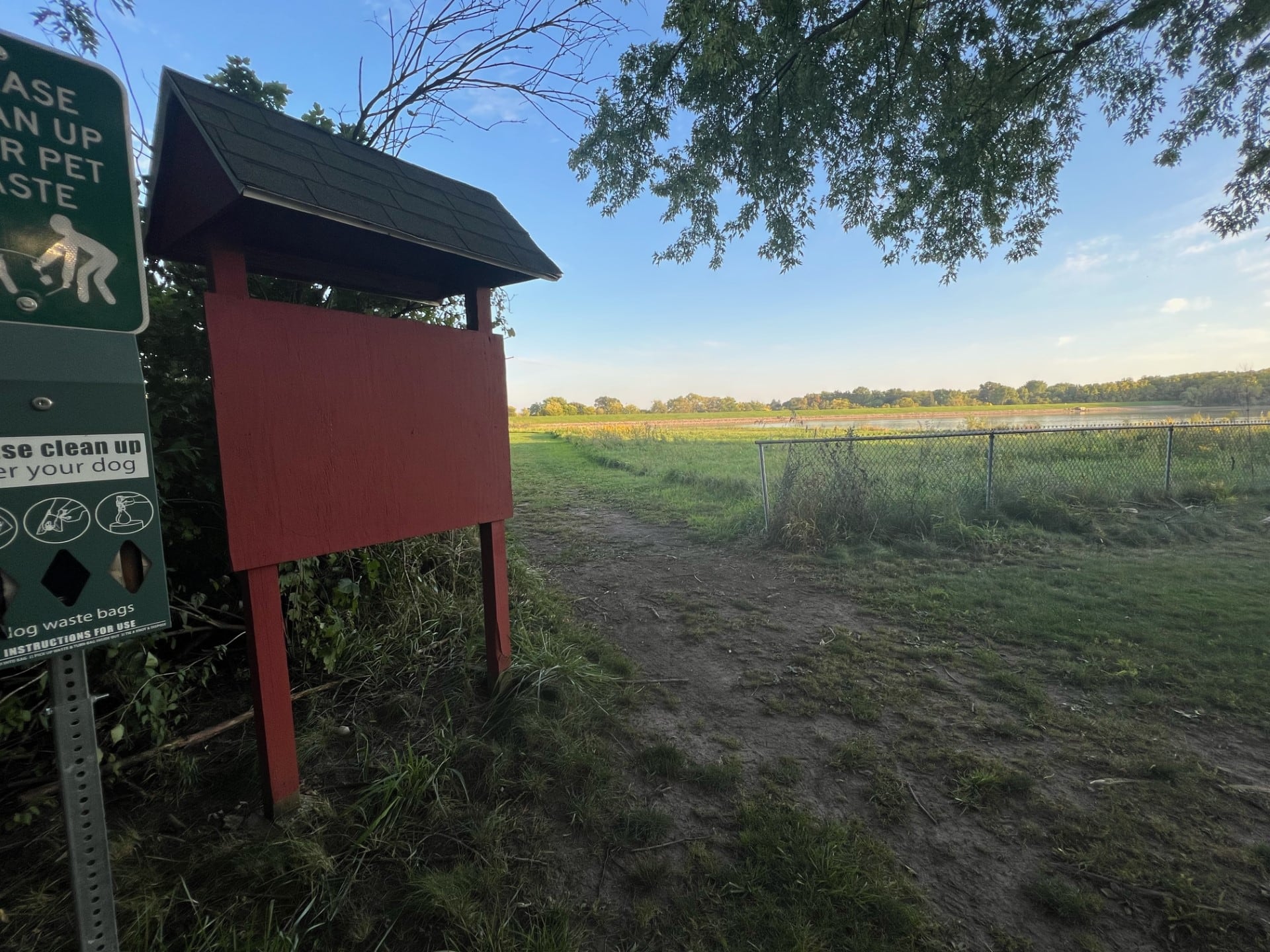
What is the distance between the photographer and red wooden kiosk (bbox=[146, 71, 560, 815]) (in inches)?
77.9

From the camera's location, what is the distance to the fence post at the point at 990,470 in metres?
7.35

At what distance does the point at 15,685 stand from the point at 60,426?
173 cm

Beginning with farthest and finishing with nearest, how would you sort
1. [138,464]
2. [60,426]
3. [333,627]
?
[333,627]
[138,464]
[60,426]

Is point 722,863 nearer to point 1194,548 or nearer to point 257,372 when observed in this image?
point 257,372

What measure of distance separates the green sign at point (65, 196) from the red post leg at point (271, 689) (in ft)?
A: 3.81

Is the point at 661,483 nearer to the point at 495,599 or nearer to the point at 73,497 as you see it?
the point at 495,599

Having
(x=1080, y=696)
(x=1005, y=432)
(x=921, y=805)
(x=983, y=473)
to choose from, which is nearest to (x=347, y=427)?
(x=921, y=805)

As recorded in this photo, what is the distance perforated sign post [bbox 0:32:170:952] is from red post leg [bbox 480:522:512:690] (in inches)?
68.0

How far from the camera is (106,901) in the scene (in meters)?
1.28

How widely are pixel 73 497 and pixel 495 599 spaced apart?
201cm

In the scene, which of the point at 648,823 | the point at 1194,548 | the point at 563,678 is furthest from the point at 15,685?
the point at 1194,548

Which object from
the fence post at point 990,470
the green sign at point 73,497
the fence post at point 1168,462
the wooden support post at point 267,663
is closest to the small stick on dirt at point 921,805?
the wooden support post at point 267,663

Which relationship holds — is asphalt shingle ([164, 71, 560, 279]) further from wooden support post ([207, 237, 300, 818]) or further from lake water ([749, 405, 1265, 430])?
lake water ([749, 405, 1265, 430])

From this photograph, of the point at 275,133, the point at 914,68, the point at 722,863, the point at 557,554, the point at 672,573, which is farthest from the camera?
the point at 557,554
